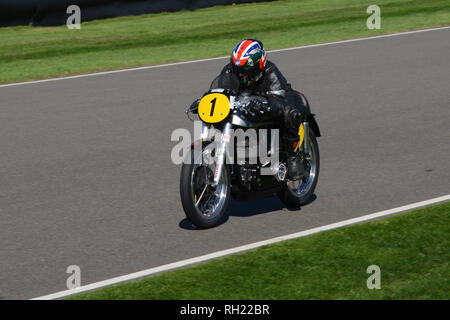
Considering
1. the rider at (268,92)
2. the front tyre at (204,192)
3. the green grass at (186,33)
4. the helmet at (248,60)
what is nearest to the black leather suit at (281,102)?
the rider at (268,92)

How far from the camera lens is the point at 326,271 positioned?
6062 mm

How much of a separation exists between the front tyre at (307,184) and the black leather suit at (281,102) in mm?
430

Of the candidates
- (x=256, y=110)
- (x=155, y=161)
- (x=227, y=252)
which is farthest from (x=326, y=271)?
(x=155, y=161)

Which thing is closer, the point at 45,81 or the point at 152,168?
the point at 152,168

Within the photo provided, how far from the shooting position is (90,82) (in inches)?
541

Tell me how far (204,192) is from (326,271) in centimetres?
147

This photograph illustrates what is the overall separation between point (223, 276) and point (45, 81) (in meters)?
8.78

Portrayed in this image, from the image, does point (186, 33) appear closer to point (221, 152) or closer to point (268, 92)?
point (268, 92)

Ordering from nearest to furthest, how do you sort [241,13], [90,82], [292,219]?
[292,219], [90,82], [241,13]

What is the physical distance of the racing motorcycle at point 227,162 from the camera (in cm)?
690

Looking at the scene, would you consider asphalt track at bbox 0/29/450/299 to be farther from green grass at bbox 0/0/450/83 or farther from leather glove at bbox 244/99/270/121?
green grass at bbox 0/0/450/83

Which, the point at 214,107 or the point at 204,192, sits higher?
the point at 214,107
